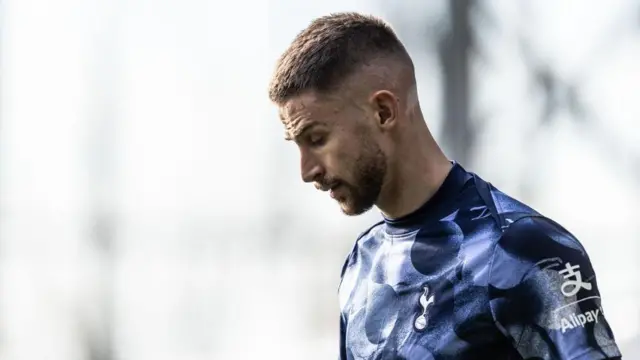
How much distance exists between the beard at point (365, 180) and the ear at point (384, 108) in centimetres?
2

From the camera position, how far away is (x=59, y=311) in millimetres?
1754

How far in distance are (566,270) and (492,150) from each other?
126 cm

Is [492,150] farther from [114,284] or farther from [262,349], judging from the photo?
[114,284]

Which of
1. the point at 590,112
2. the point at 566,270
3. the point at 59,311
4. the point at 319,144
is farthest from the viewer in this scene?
the point at 590,112

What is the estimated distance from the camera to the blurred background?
1.76 m

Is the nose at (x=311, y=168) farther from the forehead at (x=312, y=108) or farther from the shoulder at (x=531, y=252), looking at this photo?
the shoulder at (x=531, y=252)

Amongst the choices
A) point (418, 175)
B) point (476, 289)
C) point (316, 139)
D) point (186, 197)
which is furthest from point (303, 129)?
point (186, 197)

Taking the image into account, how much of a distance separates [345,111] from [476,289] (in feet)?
0.69

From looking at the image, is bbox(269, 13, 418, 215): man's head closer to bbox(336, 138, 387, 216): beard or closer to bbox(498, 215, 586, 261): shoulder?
bbox(336, 138, 387, 216): beard

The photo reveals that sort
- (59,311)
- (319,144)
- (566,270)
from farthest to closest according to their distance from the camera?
(59,311), (319,144), (566,270)

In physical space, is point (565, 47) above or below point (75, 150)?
above

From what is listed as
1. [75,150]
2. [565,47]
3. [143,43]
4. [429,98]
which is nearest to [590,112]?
[565,47]

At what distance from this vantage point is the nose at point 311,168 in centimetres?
86

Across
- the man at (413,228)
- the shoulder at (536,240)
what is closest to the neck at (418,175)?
the man at (413,228)
